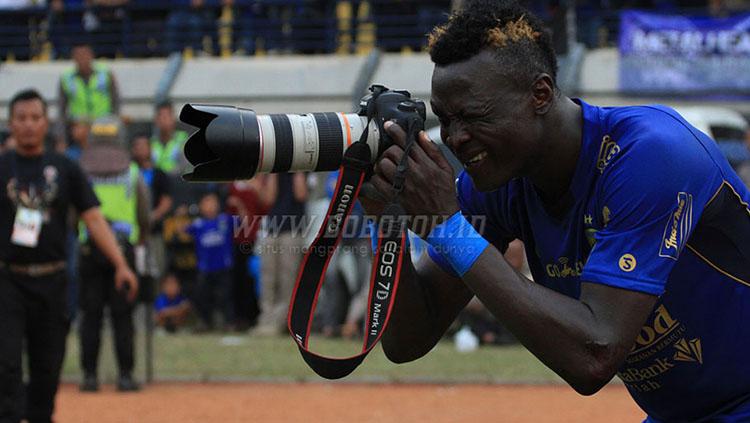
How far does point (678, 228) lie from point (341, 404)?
21.5ft

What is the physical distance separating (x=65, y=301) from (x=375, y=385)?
11.0 feet

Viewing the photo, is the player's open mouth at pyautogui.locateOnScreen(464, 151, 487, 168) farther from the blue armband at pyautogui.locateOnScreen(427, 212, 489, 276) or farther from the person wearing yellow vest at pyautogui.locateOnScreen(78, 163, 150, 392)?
the person wearing yellow vest at pyautogui.locateOnScreen(78, 163, 150, 392)

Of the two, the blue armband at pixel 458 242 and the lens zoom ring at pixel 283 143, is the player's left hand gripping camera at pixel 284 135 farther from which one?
the blue armband at pixel 458 242

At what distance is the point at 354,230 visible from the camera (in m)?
9.54

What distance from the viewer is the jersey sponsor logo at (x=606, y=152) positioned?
3529mm

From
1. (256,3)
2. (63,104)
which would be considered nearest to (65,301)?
(63,104)

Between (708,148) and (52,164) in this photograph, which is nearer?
(708,148)

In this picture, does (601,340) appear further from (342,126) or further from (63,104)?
(63,104)

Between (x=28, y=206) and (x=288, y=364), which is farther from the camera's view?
(x=288, y=364)

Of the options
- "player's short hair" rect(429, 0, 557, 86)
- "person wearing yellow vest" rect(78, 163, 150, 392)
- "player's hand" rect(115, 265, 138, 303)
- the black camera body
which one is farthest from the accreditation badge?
"player's short hair" rect(429, 0, 557, 86)

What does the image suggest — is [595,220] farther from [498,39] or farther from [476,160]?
[498,39]

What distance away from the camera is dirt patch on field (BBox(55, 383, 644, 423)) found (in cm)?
912

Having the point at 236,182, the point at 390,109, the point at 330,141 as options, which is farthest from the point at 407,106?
the point at 236,182

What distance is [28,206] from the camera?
8047mm
